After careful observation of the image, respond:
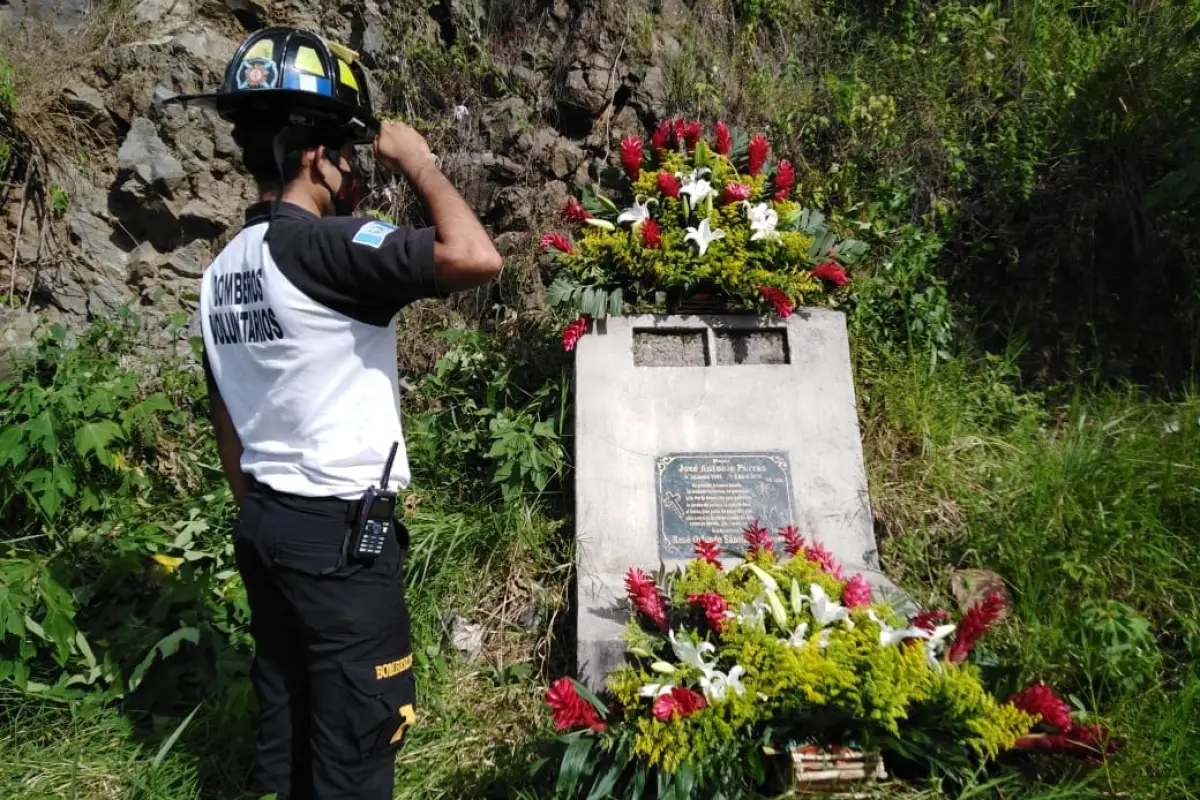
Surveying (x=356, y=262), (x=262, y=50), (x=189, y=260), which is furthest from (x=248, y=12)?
(x=356, y=262)

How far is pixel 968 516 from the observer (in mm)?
3902

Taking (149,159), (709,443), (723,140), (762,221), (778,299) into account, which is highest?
(149,159)

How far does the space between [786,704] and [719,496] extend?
110cm

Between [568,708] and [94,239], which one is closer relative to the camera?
[568,708]

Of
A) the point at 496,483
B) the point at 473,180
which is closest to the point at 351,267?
the point at 496,483

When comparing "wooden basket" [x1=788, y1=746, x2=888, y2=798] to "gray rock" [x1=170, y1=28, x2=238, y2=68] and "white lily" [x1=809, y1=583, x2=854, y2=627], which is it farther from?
"gray rock" [x1=170, y1=28, x2=238, y2=68]

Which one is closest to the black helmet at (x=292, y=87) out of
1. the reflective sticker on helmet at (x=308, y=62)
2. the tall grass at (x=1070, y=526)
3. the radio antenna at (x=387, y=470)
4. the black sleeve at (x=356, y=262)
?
the reflective sticker on helmet at (x=308, y=62)

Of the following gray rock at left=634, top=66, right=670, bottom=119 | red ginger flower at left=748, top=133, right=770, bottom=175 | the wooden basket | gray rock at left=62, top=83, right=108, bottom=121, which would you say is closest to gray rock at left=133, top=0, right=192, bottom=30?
gray rock at left=62, top=83, right=108, bottom=121

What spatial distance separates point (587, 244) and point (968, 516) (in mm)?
2071

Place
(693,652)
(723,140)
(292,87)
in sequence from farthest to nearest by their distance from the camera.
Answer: (723,140), (693,652), (292,87)

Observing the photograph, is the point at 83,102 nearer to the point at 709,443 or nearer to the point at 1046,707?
the point at 709,443

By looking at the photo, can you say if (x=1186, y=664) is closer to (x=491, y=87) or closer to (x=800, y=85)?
(x=800, y=85)

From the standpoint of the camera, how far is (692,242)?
13.0 feet

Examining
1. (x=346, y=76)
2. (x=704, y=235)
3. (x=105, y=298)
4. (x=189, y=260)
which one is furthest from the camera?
(x=189, y=260)
